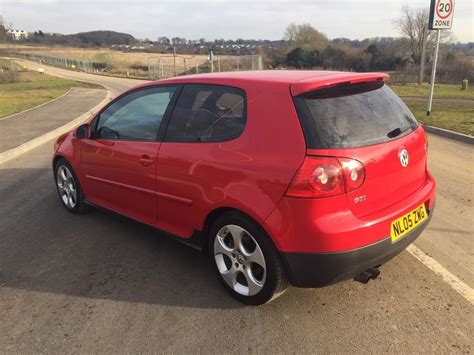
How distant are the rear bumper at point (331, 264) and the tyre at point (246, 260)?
5.2 inches

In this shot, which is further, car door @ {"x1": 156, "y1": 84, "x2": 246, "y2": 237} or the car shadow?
the car shadow

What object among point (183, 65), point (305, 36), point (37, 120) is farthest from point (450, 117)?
point (305, 36)

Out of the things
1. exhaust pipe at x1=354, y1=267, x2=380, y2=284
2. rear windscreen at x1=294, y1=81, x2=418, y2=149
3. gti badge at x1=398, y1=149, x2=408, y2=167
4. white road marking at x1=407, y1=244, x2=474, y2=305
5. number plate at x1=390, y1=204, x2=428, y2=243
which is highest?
rear windscreen at x1=294, y1=81, x2=418, y2=149

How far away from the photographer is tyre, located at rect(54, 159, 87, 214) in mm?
5090

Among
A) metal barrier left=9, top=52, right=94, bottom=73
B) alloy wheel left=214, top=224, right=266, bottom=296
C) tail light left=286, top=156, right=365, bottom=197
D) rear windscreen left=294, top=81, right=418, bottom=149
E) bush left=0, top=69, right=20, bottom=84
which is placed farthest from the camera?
metal barrier left=9, top=52, right=94, bottom=73

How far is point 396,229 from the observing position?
3.05 meters

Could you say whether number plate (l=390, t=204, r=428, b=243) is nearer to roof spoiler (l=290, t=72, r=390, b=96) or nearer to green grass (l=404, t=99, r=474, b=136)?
roof spoiler (l=290, t=72, r=390, b=96)

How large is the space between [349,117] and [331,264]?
100cm

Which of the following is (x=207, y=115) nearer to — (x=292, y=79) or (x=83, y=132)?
(x=292, y=79)

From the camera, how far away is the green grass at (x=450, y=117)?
1051 centimetres

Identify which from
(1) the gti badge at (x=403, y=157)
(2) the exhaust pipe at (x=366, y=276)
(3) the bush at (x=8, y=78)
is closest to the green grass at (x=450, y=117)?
(1) the gti badge at (x=403, y=157)

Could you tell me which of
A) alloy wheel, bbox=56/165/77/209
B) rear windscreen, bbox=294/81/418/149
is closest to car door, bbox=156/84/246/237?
rear windscreen, bbox=294/81/418/149

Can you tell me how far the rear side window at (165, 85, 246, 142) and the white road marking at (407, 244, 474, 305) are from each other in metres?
2.03

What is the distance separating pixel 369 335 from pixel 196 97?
2.20 meters
